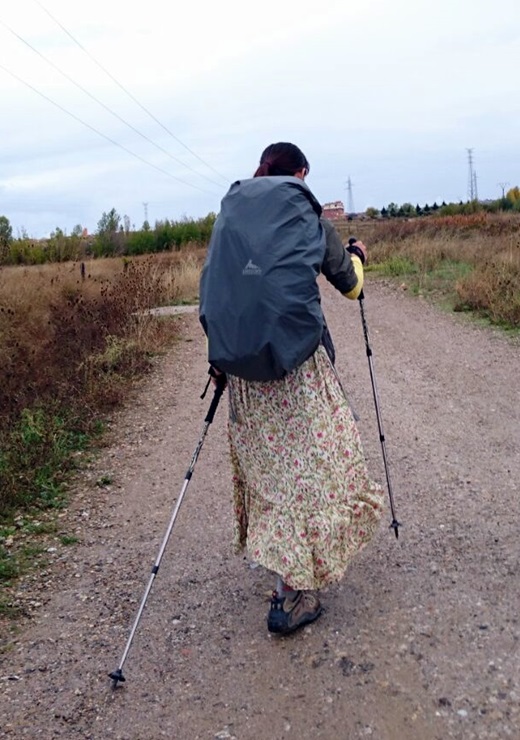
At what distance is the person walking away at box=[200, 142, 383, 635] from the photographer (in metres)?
3.56

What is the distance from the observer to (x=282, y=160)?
13.1 ft

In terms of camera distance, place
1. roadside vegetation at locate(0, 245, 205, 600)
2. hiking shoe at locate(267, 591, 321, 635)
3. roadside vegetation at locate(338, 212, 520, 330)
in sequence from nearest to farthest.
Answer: hiking shoe at locate(267, 591, 321, 635) < roadside vegetation at locate(0, 245, 205, 600) < roadside vegetation at locate(338, 212, 520, 330)

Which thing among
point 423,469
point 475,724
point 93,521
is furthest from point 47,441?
point 475,724

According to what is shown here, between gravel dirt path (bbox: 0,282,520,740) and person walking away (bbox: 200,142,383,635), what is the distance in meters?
0.36

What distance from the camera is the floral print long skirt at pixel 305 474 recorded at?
3.88 meters

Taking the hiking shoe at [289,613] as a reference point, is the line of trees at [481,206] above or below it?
above

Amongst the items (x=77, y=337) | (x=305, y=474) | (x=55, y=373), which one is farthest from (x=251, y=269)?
(x=77, y=337)

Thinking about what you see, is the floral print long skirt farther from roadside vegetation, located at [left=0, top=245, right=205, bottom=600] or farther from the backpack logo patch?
roadside vegetation, located at [left=0, top=245, right=205, bottom=600]

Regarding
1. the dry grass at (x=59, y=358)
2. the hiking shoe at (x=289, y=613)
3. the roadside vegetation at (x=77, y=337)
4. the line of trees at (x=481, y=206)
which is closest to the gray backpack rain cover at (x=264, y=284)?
the hiking shoe at (x=289, y=613)

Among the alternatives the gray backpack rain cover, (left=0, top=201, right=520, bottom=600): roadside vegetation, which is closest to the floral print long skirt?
the gray backpack rain cover

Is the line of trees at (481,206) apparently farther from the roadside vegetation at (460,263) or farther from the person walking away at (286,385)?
the person walking away at (286,385)

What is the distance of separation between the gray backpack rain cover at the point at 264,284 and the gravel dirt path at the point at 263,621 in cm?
128

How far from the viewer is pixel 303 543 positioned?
388 centimetres

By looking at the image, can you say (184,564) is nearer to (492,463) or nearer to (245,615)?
(245,615)
